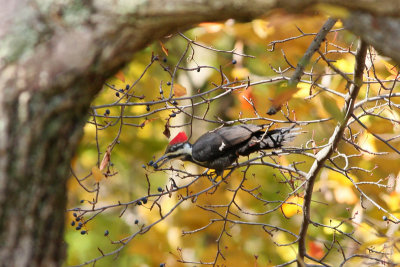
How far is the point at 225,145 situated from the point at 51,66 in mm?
2640

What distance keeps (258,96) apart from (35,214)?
3810 mm

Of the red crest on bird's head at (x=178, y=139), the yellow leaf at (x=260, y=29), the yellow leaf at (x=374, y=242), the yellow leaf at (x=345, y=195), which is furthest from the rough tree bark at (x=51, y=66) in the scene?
the yellow leaf at (x=345, y=195)

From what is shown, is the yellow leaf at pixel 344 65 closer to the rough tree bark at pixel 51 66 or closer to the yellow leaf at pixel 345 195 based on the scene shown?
the yellow leaf at pixel 345 195

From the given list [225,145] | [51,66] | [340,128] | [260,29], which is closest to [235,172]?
[225,145]

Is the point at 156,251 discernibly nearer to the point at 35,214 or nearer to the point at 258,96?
the point at 258,96

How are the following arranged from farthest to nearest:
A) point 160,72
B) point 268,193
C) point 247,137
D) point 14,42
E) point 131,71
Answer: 1. point 160,72
2. point 131,71
3. point 268,193
4. point 247,137
5. point 14,42

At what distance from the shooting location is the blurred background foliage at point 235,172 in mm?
4527

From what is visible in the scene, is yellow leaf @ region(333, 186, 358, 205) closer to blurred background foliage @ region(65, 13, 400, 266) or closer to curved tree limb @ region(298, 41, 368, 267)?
blurred background foliage @ region(65, 13, 400, 266)

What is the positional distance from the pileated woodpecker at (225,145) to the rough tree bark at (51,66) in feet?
7.49

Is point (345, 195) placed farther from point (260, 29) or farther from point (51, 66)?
point (51, 66)

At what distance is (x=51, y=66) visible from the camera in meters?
1.78

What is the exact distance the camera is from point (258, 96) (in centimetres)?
538

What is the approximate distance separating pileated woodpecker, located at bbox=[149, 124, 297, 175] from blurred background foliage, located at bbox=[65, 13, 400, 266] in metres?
0.29

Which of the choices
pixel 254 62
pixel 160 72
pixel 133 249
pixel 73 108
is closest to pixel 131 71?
pixel 160 72
